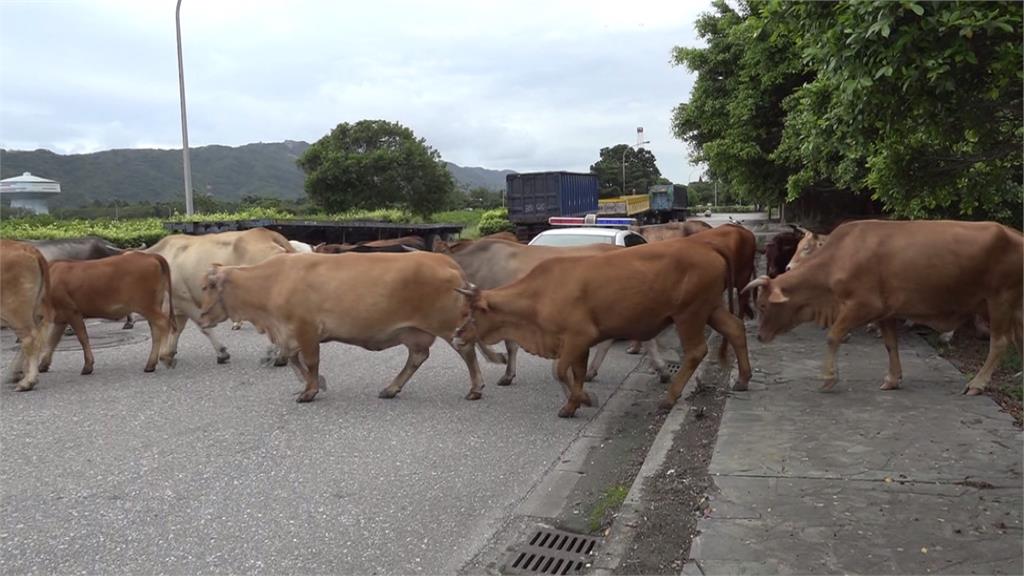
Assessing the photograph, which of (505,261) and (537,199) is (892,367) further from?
(537,199)

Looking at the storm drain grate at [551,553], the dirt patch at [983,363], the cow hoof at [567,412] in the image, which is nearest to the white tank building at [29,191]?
the cow hoof at [567,412]

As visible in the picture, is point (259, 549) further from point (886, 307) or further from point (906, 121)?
point (886, 307)

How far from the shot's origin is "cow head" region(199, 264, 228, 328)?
8180mm

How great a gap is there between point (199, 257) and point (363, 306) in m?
3.70

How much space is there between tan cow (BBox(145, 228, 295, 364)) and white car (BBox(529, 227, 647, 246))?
12.9 ft

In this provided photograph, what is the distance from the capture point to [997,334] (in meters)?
7.24

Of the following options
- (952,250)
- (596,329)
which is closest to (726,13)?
(952,250)

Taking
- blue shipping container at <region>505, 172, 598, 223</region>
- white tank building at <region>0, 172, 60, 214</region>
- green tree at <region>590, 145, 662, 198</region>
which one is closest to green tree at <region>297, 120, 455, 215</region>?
white tank building at <region>0, 172, 60, 214</region>

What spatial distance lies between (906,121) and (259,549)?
434 centimetres

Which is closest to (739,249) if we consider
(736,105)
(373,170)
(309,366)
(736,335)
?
(736,335)

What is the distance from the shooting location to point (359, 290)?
7.66 m

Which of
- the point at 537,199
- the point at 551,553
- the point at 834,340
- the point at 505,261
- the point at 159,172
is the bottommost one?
the point at 551,553

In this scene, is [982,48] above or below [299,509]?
above

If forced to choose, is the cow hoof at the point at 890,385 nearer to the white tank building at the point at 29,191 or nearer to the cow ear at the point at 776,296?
the cow ear at the point at 776,296
